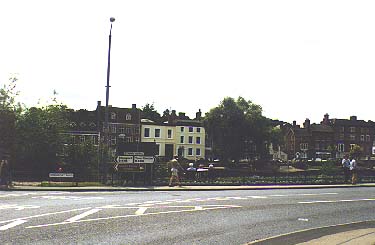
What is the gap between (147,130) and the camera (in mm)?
103938

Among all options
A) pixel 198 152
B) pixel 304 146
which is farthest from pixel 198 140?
pixel 304 146

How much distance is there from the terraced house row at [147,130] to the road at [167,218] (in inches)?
3188

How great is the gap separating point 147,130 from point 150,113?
26166 millimetres

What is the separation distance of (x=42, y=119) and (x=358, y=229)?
34.5m

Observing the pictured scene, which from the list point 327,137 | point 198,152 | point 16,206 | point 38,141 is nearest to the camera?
point 16,206

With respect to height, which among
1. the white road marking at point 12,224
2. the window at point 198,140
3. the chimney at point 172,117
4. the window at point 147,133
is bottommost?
the white road marking at point 12,224

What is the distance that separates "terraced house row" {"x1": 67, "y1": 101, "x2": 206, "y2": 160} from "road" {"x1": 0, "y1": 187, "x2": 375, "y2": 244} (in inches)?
3188

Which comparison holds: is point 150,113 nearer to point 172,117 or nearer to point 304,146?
point 172,117

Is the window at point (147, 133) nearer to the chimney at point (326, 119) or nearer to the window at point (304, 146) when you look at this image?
the window at point (304, 146)

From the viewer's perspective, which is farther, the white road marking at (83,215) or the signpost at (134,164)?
the signpost at (134,164)

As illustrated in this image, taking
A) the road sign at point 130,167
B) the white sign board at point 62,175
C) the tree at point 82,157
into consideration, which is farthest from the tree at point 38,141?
the road sign at point 130,167

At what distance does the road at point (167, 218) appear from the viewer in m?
10.6

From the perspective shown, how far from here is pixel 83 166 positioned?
3619 cm

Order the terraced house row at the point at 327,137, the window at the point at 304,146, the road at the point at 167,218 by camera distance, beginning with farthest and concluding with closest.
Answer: the window at the point at 304,146 → the terraced house row at the point at 327,137 → the road at the point at 167,218
